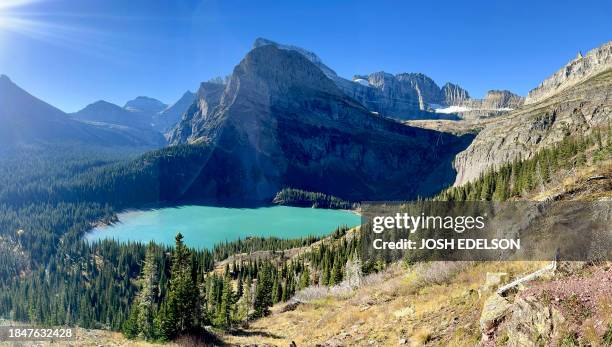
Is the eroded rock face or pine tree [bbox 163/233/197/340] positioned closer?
the eroded rock face

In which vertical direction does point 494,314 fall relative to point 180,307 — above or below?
above

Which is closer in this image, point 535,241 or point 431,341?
point 431,341

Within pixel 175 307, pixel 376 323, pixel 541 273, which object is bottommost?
pixel 175 307

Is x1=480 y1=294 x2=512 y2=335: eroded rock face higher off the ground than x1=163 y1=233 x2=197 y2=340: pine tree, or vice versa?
x1=480 y1=294 x2=512 y2=335: eroded rock face

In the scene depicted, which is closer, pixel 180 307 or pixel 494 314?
pixel 494 314

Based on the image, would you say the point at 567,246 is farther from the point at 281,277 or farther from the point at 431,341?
the point at 281,277

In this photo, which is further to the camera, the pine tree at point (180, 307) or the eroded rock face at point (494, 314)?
the pine tree at point (180, 307)

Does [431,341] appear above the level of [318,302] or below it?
above

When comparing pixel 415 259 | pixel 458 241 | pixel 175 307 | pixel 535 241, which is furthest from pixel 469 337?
pixel 175 307

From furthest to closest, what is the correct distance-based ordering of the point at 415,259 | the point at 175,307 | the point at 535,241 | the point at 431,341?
1. the point at 415,259
2. the point at 175,307
3. the point at 535,241
4. the point at 431,341

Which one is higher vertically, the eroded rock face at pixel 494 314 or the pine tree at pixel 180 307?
the eroded rock face at pixel 494 314

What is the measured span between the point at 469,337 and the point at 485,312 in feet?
4.54

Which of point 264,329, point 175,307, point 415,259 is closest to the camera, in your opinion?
point 175,307

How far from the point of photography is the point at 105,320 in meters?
122
